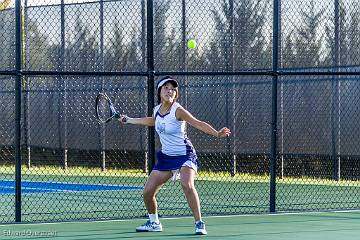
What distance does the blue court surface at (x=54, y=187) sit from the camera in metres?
14.7

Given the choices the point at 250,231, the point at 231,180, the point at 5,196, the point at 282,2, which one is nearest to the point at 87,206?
the point at 5,196

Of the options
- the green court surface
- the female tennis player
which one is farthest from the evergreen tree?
the female tennis player

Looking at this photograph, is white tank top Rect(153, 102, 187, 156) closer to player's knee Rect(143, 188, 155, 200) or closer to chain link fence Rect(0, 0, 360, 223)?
player's knee Rect(143, 188, 155, 200)

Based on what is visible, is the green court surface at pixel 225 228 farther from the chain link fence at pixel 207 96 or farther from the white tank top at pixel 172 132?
the chain link fence at pixel 207 96

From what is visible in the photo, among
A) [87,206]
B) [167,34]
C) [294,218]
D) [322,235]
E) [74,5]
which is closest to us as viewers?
[322,235]

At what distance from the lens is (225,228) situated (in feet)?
32.0

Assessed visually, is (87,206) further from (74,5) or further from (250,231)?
(74,5)

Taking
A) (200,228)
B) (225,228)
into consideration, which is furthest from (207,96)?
(200,228)

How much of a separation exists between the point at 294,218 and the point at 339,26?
5773 millimetres

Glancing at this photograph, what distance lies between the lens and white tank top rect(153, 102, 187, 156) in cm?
932

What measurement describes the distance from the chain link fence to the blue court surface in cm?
3

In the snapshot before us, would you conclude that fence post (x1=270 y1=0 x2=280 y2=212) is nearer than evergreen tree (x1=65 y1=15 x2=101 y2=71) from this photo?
Yes

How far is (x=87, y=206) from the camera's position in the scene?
12.3m

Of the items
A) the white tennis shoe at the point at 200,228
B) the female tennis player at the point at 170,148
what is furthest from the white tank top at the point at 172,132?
the white tennis shoe at the point at 200,228
